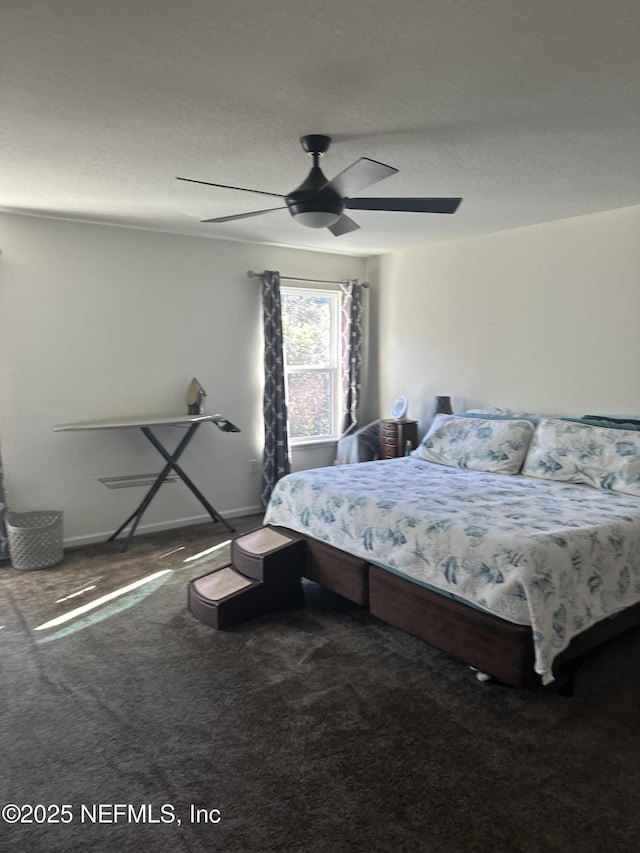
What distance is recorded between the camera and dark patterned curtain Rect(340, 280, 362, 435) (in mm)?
5422

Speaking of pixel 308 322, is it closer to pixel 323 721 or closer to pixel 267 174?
pixel 267 174

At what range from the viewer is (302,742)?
2090 mm

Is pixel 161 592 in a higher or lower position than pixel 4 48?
lower

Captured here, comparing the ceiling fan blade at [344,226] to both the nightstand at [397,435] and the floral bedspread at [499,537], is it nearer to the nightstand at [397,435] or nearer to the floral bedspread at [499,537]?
the floral bedspread at [499,537]

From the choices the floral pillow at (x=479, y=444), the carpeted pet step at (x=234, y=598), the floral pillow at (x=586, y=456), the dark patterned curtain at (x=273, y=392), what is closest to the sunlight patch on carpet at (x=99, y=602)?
the carpeted pet step at (x=234, y=598)

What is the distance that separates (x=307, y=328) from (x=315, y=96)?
10.9 ft

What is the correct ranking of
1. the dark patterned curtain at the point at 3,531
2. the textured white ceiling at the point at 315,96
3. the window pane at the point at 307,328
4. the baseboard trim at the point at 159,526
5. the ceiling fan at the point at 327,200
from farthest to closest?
1. the window pane at the point at 307,328
2. the baseboard trim at the point at 159,526
3. the dark patterned curtain at the point at 3,531
4. the ceiling fan at the point at 327,200
5. the textured white ceiling at the point at 315,96

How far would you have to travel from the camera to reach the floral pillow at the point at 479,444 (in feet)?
12.3

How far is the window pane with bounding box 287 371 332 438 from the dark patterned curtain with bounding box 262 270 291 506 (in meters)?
0.36

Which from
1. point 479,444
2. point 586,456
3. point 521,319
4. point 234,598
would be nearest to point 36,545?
point 234,598

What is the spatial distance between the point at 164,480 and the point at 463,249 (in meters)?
3.00

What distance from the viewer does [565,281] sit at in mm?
4047

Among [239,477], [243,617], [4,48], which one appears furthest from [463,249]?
[4,48]

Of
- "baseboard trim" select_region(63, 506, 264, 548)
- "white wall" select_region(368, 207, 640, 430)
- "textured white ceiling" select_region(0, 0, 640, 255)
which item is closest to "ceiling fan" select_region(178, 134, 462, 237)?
"textured white ceiling" select_region(0, 0, 640, 255)
